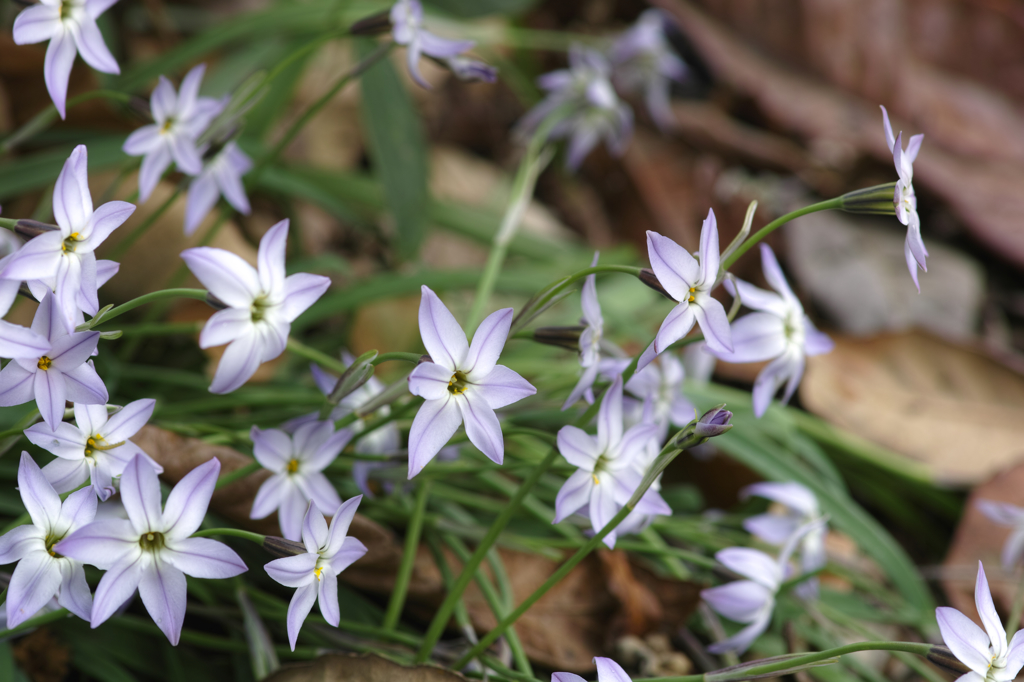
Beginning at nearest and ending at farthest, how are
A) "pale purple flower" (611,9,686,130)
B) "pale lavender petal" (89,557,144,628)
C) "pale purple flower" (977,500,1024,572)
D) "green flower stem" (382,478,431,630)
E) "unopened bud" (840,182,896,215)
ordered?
"pale lavender petal" (89,557,144,628)
"unopened bud" (840,182,896,215)
"green flower stem" (382,478,431,630)
"pale purple flower" (977,500,1024,572)
"pale purple flower" (611,9,686,130)

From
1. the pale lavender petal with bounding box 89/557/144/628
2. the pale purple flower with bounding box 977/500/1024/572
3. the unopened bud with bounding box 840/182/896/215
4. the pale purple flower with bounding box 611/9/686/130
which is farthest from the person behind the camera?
the pale purple flower with bounding box 611/9/686/130

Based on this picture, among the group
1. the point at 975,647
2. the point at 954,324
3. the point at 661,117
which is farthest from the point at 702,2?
the point at 975,647

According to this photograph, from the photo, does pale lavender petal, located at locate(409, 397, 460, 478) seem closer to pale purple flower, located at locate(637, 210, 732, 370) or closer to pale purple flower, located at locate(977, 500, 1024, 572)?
pale purple flower, located at locate(637, 210, 732, 370)

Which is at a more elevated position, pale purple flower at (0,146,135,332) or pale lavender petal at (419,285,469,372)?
pale purple flower at (0,146,135,332)

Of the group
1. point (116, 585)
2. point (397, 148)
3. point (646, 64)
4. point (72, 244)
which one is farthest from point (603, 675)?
point (646, 64)

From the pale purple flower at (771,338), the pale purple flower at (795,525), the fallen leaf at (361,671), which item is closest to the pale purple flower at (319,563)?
the fallen leaf at (361,671)

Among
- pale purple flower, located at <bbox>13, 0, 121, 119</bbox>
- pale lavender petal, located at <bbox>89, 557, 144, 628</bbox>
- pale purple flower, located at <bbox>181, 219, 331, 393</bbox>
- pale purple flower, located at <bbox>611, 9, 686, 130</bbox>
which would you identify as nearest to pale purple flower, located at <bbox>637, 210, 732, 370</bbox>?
pale purple flower, located at <bbox>181, 219, 331, 393</bbox>

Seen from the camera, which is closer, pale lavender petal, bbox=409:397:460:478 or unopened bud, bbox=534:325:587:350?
pale lavender petal, bbox=409:397:460:478
